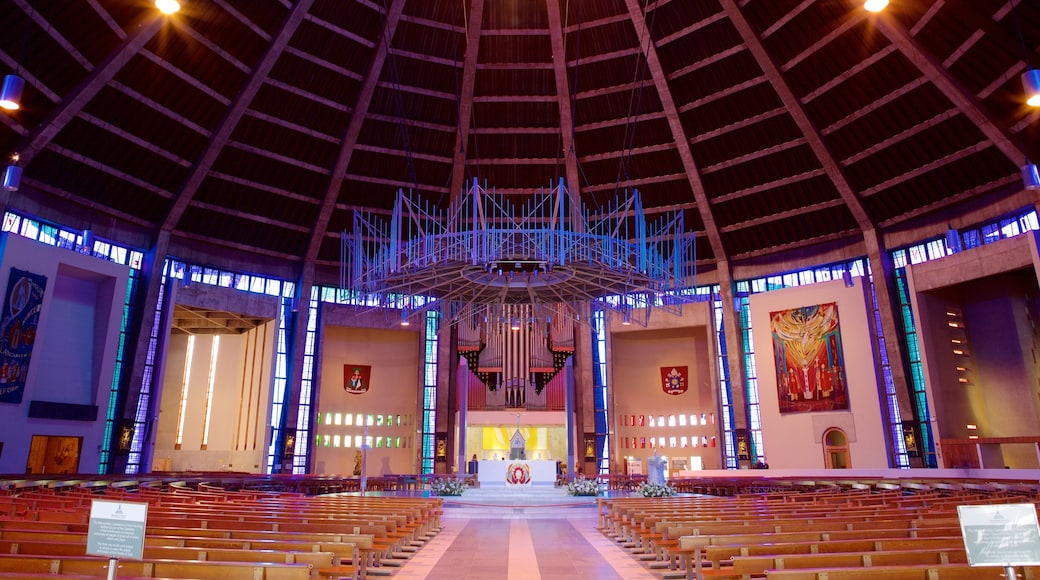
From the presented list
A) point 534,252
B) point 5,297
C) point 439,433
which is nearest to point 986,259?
point 534,252

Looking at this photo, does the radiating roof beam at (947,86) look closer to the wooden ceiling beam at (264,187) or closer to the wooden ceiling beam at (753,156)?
the wooden ceiling beam at (753,156)

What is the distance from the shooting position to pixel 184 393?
3022cm

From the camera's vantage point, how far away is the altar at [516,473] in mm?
20625

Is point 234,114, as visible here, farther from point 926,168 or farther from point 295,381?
point 926,168

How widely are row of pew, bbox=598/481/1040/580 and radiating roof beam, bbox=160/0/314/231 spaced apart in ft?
63.0

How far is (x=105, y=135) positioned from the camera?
886 inches

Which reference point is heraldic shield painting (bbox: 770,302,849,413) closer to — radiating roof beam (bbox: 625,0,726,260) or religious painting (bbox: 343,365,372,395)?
radiating roof beam (bbox: 625,0,726,260)

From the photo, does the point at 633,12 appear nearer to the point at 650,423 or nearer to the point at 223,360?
the point at 650,423

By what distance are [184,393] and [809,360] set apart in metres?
27.9

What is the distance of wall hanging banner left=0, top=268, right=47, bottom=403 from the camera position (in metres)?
19.8

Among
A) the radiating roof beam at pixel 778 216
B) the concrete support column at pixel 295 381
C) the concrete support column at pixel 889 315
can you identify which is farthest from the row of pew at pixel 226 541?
the radiating roof beam at pixel 778 216

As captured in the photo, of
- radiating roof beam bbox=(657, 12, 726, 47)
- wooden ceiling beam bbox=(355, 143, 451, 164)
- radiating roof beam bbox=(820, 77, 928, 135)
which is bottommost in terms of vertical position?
radiating roof beam bbox=(820, 77, 928, 135)

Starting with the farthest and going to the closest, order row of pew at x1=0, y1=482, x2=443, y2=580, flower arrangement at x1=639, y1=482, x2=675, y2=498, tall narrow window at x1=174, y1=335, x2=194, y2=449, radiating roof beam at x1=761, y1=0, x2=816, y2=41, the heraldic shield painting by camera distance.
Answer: tall narrow window at x1=174, y1=335, x2=194, y2=449, the heraldic shield painting, radiating roof beam at x1=761, y1=0, x2=816, y2=41, flower arrangement at x1=639, y1=482, x2=675, y2=498, row of pew at x1=0, y1=482, x2=443, y2=580

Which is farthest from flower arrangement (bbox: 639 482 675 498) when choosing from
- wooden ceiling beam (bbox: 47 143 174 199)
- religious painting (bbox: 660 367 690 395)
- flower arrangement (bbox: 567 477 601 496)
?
wooden ceiling beam (bbox: 47 143 174 199)
